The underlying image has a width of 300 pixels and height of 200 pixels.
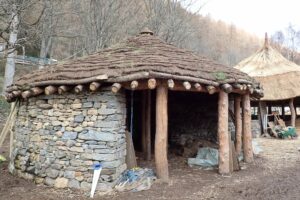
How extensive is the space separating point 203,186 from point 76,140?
300cm

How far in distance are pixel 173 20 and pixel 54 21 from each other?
6.80m

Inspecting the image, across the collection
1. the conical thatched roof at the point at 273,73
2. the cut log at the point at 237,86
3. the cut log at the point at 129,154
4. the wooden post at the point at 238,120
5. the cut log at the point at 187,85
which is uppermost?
the conical thatched roof at the point at 273,73

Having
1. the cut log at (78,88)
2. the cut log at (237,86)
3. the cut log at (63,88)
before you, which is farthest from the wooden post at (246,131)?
the cut log at (63,88)

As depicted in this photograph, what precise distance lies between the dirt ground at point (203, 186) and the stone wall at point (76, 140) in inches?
14.9

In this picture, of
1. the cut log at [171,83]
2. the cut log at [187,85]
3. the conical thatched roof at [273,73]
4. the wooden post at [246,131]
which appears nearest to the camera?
the cut log at [171,83]

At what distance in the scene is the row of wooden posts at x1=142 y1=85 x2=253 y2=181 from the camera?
7.11 meters

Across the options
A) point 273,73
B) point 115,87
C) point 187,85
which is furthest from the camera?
point 273,73

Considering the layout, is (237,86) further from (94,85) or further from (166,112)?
(94,85)

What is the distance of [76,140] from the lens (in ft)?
22.9

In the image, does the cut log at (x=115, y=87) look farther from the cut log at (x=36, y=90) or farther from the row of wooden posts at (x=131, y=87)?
the cut log at (x=36, y=90)

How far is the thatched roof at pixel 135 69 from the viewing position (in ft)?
22.1

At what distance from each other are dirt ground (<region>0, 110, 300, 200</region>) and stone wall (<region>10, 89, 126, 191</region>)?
378mm

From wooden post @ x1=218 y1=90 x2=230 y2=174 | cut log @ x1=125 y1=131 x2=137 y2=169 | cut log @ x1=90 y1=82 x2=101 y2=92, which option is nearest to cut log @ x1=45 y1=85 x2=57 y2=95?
cut log @ x1=90 y1=82 x2=101 y2=92

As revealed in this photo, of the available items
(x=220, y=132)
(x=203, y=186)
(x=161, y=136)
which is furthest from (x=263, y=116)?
(x=161, y=136)
